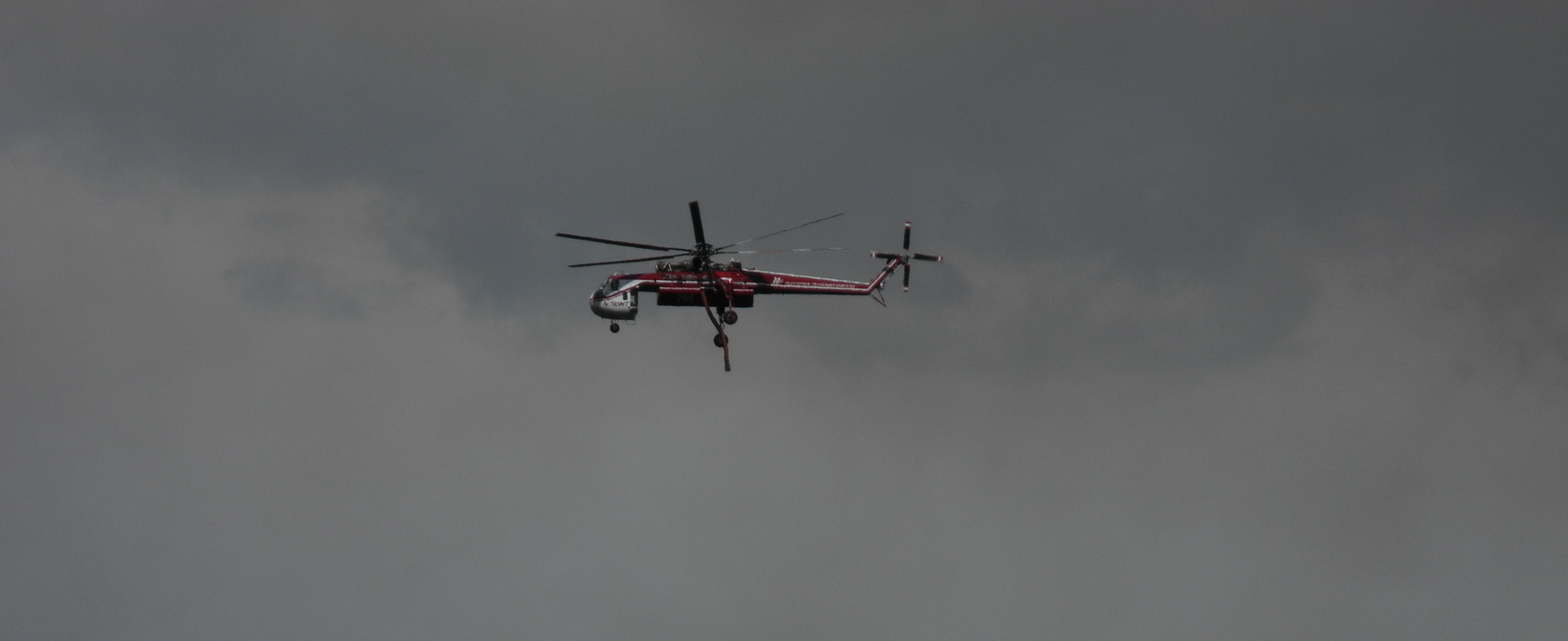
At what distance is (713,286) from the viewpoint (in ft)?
310

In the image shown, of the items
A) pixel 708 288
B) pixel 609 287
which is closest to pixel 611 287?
pixel 609 287

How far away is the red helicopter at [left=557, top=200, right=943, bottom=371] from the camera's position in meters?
93.8

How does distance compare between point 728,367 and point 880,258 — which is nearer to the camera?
point 728,367

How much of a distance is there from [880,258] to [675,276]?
14790mm

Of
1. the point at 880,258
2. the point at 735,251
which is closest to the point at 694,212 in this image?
the point at 735,251

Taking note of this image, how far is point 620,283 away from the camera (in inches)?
3873

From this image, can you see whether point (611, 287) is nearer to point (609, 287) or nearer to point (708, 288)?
point (609, 287)

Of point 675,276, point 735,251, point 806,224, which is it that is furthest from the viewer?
point 675,276

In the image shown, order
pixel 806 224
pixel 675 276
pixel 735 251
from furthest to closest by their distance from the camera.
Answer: pixel 675 276
pixel 735 251
pixel 806 224

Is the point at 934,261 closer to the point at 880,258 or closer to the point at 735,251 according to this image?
the point at 880,258

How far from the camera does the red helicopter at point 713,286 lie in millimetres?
93750

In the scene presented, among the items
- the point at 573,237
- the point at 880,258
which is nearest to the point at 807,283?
the point at 880,258

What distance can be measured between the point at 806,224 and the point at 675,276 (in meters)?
16.4

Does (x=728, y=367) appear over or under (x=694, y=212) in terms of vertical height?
under
